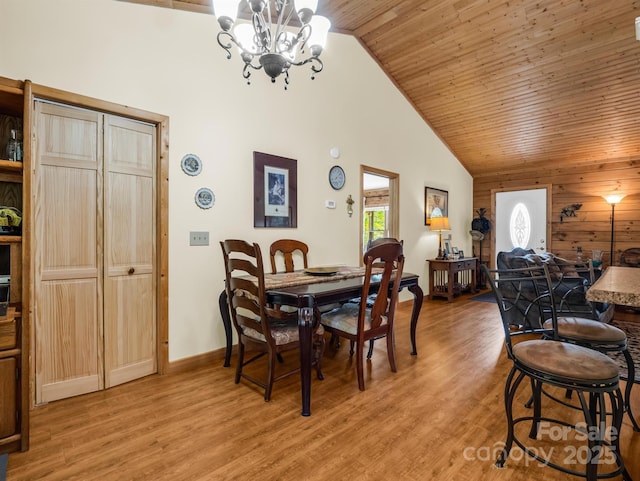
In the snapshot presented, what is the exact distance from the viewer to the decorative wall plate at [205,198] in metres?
2.83

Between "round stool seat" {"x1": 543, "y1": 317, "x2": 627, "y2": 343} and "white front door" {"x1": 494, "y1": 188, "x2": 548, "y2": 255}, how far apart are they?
4798 millimetres

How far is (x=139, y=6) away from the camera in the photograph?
2518 mm

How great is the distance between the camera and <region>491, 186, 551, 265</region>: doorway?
6.05 meters

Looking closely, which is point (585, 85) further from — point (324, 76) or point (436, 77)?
point (324, 76)

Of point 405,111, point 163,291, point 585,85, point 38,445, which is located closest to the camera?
point 38,445

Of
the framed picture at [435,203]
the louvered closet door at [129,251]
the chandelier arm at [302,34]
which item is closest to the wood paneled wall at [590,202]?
the framed picture at [435,203]

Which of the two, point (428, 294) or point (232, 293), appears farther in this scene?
point (428, 294)

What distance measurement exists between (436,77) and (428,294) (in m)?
3.32

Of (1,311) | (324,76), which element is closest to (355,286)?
(1,311)

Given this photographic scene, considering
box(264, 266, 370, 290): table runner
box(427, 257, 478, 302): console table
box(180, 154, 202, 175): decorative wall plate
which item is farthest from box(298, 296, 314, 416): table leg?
box(427, 257, 478, 302): console table

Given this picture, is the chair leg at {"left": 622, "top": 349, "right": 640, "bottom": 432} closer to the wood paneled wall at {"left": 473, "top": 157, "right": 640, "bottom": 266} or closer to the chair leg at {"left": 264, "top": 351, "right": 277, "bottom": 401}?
the chair leg at {"left": 264, "top": 351, "right": 277, "bottom": 401}

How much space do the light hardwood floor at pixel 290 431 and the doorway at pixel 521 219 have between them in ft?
13.8

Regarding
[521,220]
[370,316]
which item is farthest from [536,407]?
[521,220]

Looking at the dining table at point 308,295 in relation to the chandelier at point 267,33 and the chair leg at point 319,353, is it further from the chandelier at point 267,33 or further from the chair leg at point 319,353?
the chandelier at point 267,33
